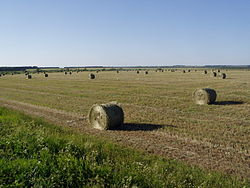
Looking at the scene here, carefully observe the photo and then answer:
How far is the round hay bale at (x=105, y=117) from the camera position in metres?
12.6

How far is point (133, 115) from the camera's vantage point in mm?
15758

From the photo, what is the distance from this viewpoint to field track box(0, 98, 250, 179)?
312 inches

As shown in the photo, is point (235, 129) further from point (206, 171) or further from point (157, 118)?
point (206, 171)

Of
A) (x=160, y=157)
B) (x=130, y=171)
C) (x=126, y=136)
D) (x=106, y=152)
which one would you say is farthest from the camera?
(x=126, y=136)

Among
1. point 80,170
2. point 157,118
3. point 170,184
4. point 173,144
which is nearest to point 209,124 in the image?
point 157,118

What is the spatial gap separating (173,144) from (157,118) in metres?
4.82

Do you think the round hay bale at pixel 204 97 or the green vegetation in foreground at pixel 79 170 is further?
the round hay bale at pixel 204 97

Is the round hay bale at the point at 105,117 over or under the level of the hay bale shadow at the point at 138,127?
over

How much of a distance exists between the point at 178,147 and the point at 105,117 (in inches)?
170

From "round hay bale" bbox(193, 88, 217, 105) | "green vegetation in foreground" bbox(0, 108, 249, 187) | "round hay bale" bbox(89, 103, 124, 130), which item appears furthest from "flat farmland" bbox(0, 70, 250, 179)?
"green vegetation in foreground" bbox(0, 108, 249, 187)

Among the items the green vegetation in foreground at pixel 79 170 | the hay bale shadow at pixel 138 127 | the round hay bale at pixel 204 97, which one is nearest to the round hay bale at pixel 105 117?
the hay bale shadow at pixel 138 127

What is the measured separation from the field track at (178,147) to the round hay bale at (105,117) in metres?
0.43

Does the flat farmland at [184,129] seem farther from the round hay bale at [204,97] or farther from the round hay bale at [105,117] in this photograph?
the round hay bale at [204,97]

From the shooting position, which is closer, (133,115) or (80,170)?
(80,170)
